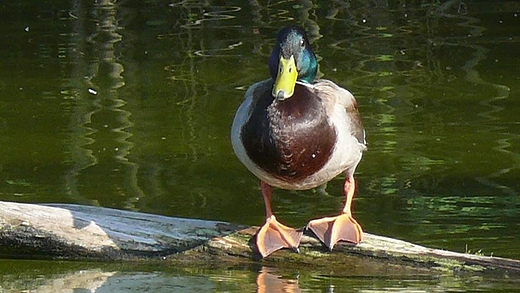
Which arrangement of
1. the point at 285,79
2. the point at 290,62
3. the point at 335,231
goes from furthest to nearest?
the point at 335,231 → the point at 290,62 → the point at 285,79

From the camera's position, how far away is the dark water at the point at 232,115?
6.38 metres

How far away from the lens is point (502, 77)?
1042cm

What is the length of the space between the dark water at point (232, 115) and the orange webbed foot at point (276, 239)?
5.1 inches

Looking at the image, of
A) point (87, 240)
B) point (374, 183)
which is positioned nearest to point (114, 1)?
point (374, 183)

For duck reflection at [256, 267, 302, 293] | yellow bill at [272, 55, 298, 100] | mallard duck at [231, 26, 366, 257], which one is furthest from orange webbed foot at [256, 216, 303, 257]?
yellow bill at [272, 55, 298, 100]

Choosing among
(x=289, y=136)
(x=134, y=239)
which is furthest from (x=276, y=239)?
(x=134, y=239)

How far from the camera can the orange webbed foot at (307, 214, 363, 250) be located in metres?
5.43

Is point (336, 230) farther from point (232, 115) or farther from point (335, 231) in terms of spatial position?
point (232, 115)

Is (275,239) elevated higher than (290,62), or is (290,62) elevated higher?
(290,62)

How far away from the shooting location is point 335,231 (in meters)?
5.45

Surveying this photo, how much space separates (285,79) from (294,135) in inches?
10.1

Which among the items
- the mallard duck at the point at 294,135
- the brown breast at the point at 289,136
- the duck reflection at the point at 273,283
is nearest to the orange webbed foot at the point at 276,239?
the mallard duck at the point at 294,135

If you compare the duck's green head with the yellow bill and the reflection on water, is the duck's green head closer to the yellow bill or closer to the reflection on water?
the yellow bill

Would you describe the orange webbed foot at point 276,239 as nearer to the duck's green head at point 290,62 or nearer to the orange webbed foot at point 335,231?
the orange webbed foot at point 335,231
